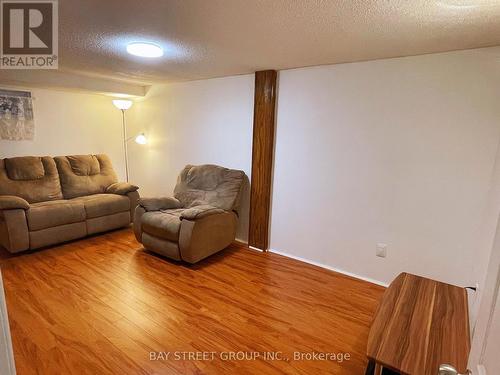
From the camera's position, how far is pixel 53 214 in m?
3.20

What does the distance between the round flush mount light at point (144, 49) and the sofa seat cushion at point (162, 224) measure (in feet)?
5.08

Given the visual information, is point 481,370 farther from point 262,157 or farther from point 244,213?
point 244,213

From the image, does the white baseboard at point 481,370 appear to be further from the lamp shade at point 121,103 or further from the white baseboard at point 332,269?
the lamp shade at point 121,103

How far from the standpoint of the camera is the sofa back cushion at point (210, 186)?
328 cm

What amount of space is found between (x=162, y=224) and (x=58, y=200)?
67.1 inches

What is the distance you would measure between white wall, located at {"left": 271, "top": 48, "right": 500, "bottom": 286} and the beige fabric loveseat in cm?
A: 224

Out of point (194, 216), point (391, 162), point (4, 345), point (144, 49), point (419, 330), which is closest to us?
point (4, 345)

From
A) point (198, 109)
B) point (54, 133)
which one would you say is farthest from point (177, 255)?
point (54, 133)

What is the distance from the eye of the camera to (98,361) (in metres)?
1.68

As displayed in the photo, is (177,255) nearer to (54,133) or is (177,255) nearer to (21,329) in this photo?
(21,329)

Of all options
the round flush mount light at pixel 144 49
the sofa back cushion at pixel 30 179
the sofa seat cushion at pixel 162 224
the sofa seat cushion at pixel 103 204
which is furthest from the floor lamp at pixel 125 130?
the round flush mount light at pixel 144 49

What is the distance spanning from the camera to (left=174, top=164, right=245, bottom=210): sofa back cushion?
3.28 m

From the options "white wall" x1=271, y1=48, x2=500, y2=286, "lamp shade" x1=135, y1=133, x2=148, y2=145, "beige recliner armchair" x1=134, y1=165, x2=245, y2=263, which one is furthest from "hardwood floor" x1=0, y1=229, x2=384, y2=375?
"lamp shade" x1=135, y1=133, x2=148, y2=145

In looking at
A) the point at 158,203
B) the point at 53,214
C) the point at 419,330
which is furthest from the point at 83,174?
the point at 419,330
